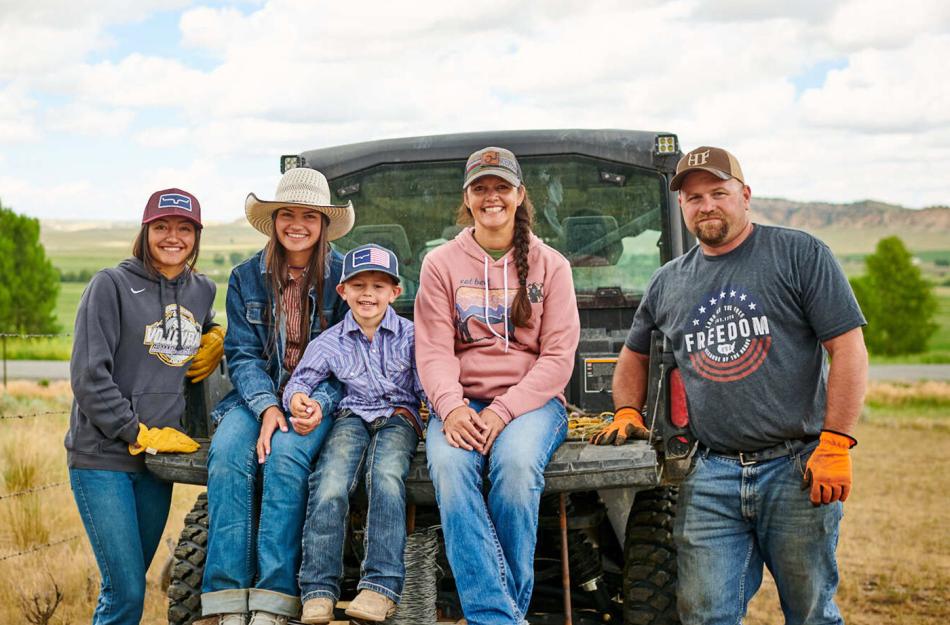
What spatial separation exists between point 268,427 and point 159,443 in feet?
1.38

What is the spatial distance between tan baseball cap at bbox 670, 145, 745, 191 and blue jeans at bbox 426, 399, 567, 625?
3.38 feet

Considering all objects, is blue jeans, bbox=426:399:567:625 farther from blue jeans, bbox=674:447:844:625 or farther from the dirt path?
the dirt path

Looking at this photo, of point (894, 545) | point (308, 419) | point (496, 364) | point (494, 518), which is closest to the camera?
point (494, 518)

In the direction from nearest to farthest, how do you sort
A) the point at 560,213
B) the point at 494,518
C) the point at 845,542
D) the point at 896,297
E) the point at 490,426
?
the point at 494,518
the point at 490,426
the point at 560,213
the point at 845,542
the point at 896,297

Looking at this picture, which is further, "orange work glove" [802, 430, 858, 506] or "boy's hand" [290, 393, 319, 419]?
"boy's hand" [290, 393, 319, 419]

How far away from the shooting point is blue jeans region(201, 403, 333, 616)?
337cm

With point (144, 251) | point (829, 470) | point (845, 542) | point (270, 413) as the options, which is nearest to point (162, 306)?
point (144, 251)

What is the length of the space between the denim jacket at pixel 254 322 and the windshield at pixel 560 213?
1064mm

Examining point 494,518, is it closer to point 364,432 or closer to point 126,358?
point 364,432

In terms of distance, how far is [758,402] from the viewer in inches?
133

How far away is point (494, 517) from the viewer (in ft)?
10.9

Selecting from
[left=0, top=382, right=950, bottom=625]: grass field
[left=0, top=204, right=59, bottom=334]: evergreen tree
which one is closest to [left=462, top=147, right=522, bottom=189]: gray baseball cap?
[left=0, top=382, right=950, bottom=625]: grass field

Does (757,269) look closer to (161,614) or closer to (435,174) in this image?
(435,174)

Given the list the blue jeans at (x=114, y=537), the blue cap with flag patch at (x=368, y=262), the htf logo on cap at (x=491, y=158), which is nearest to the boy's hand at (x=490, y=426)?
the blue cap with flag patch at (x=368, y=262)
